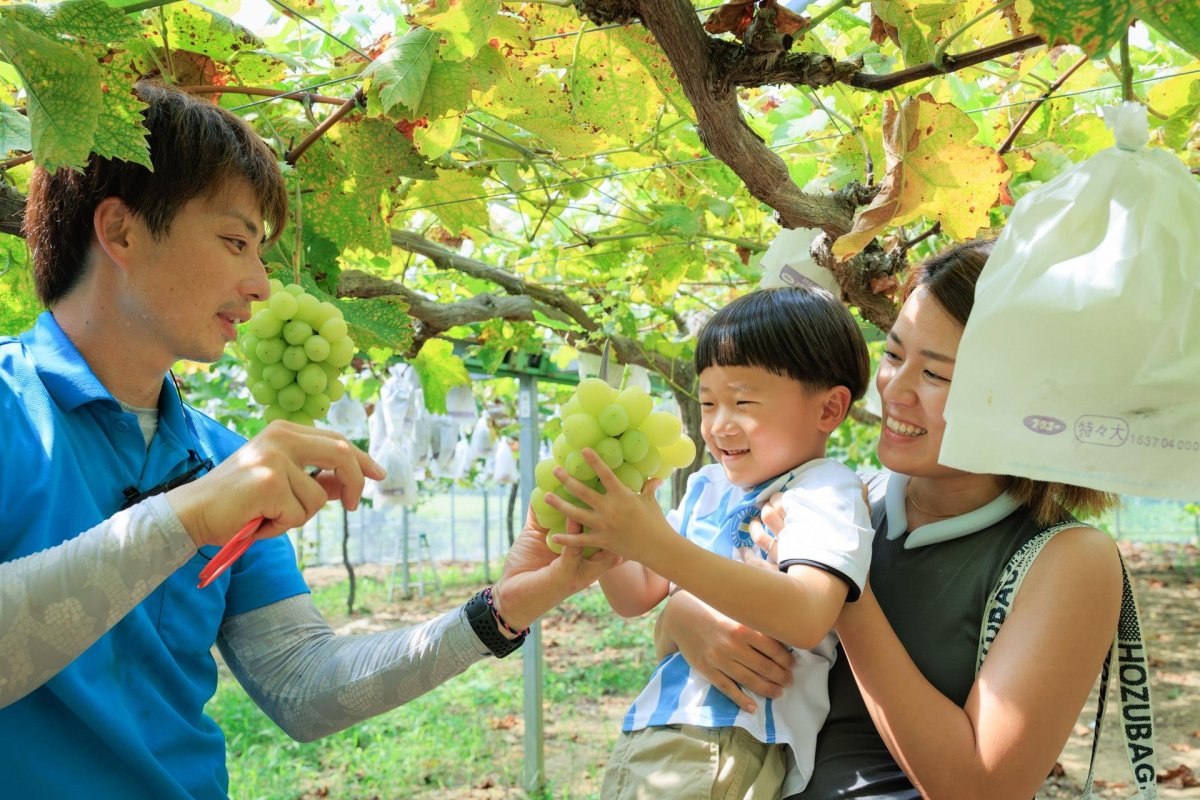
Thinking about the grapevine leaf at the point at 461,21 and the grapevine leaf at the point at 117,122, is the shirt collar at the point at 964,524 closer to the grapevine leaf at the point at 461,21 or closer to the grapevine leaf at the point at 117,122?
the grapevine leaf at the point at 461,21

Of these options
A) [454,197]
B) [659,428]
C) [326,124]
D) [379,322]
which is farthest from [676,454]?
[454,197]

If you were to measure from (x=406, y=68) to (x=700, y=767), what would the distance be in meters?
1.20

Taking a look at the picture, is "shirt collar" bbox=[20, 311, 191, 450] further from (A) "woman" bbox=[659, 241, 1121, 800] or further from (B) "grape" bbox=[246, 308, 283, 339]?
(A) "woman" bbox=[659, 241, 1121, 800]

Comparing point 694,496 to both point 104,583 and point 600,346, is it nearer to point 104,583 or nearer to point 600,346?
point 104,583

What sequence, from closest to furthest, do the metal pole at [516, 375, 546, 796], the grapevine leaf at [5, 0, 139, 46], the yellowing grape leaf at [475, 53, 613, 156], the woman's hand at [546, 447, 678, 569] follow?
the grapevine leaf at [5, 0, 139, 46] → the woman's hand at [546, 447, 678, 569] → the yellowing grape leaf at [475, 53, 613, 156] → the metal pole at [516, 375, 546, 796]

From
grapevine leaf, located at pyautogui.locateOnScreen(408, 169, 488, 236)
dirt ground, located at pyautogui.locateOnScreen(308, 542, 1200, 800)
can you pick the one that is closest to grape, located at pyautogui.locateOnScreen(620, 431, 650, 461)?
grapevine leaf, located at pyautogui.locateOnScreen(408, 169, 488, 236)

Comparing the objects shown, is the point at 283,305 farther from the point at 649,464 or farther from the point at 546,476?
the point at 649,464

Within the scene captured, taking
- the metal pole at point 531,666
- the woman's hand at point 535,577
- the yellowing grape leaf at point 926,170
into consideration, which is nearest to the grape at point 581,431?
the woman's hand at point 535,577

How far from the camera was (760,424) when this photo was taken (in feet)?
5.30

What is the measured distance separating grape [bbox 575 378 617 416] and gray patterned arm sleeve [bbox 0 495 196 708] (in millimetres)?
500

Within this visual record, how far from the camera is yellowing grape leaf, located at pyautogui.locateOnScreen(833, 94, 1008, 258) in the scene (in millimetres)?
1562

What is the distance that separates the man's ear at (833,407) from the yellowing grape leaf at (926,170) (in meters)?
0.26

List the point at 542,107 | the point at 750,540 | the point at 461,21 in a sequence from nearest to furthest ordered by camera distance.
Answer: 1. the point at 461,21
2. the point at 750,540
3. the point at 542,107

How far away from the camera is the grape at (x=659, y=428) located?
49.1 inches
